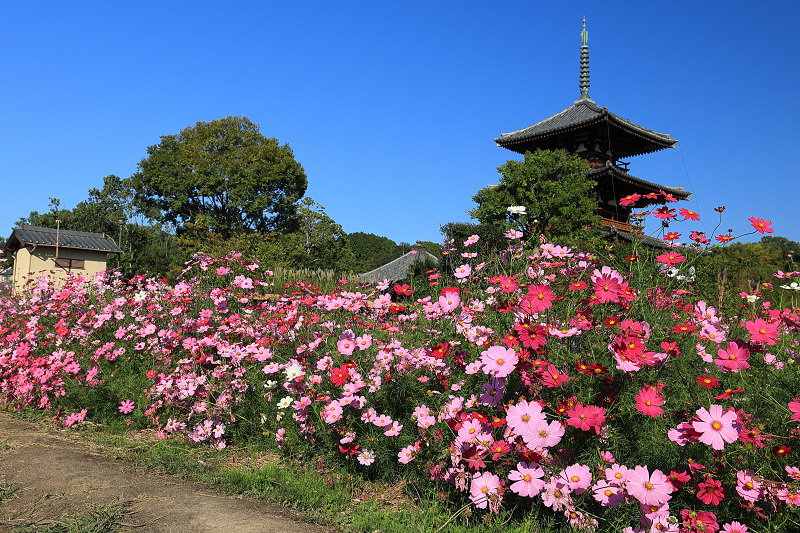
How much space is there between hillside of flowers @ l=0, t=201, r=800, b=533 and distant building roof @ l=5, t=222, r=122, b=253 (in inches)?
939

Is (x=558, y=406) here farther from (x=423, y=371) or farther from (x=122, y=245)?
(x=122, y=245)

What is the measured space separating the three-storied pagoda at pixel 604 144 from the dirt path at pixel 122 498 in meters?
18.1

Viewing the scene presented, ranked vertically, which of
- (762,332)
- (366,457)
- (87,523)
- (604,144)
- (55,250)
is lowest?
(87,523)

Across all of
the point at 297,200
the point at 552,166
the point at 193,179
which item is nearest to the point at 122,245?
the point at 193,179

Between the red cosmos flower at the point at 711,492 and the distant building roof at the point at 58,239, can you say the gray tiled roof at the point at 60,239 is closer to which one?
the distant building roof at the point at 58,239

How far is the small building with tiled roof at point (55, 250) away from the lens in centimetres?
2477

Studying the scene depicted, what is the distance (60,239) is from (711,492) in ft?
95.2

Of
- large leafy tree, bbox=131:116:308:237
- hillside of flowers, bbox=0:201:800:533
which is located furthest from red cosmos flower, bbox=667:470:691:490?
large leafy tree, bbox=131:116:308:237

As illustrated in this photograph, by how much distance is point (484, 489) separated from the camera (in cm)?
229

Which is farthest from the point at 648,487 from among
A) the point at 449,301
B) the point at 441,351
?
the point at 449,301

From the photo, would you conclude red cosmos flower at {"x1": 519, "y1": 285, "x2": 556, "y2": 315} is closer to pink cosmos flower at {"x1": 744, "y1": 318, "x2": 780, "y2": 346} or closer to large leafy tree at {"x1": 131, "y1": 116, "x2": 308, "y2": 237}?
pink cosmos flower at {"x1": 744, "y1": 318, "x2": 780, "y2": 346}

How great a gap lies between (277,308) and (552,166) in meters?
14.8

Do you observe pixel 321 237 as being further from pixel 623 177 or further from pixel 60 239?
pixel 623 177

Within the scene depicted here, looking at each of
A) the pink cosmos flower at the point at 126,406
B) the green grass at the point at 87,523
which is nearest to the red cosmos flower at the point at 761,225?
the green grass at the point at 87,523
